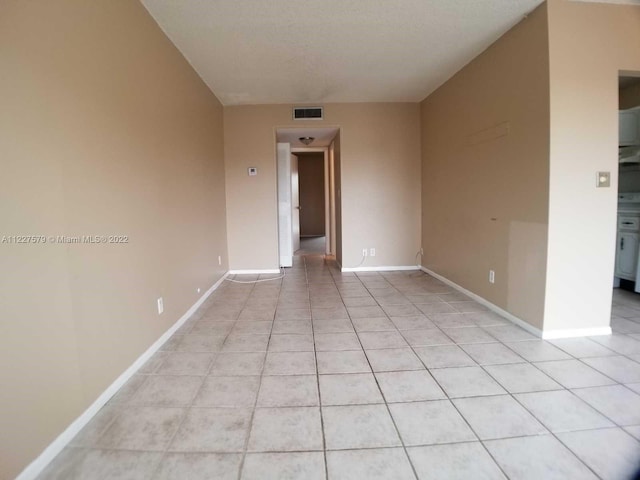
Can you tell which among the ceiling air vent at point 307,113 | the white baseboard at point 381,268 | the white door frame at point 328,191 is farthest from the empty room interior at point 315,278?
the white door frame at point 328,191

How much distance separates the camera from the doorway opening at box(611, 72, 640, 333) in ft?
11.2

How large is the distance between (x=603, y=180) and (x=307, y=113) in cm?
349

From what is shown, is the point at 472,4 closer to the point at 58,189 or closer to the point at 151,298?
the point at 58,189

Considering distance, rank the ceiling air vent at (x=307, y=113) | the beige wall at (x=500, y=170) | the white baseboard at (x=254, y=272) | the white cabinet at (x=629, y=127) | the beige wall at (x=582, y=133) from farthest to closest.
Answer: the white baseboard at (x=254, y=272), the ceiling air vent at (x=307, y=113), the white cabinet at (x=629, y=127), the beige wall at (x=500, y=170), the beige wall at (x=582, y=133)

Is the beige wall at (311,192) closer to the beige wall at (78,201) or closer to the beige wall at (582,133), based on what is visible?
the beige wall at (78,201)

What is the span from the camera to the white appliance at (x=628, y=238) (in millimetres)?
3451

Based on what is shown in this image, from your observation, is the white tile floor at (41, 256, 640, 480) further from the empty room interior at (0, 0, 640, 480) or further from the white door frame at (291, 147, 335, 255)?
the white door frame at (291, 147, 335, 255)

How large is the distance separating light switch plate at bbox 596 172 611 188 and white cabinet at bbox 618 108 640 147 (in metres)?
1.54

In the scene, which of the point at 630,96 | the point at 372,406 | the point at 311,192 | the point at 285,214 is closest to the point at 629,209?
the point at 630,96

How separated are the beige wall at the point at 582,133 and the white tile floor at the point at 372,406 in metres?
0.59

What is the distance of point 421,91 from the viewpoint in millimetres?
4328

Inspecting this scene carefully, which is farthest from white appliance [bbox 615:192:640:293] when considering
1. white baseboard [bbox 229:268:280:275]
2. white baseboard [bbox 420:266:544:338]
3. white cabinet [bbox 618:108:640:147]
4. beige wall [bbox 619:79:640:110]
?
white baseboard [bbox 229:268:280:275]

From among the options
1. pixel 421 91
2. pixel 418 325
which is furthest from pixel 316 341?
pixel 421 91

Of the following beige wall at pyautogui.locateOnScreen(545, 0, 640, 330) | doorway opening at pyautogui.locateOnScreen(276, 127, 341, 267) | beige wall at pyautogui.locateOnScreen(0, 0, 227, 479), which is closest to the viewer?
beige wall at pyautogui.locateOnScreen(0, 0, 227, 479)
